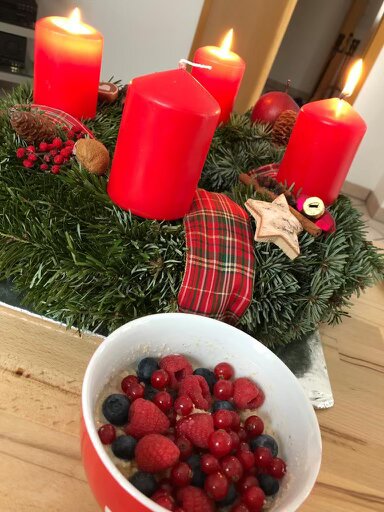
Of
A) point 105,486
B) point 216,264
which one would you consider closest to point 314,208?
point 216,264

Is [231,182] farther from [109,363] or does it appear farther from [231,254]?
[109,363]

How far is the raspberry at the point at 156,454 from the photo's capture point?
0.30 meters

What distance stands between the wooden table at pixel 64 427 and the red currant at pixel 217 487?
3.8 inches

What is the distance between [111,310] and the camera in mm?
432

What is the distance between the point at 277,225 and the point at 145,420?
0.22m

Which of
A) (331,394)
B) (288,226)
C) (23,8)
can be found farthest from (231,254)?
(23,8)

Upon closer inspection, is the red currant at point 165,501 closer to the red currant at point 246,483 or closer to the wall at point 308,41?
the red currant at point 246,483

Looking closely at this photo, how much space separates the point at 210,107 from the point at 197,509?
31 centimetres

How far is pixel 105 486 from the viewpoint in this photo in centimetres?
27

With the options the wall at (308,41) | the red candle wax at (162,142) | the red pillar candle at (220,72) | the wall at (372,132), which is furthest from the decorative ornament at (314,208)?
the wall at (308,41)

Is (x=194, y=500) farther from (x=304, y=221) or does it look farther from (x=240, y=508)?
(x=304, y=221)

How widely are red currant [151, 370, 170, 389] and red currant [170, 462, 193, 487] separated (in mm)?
73

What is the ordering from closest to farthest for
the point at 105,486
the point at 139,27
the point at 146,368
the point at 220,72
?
1. the point at 105,486
2. the point at 146,368
3. the point at 220,72
4. the point at 139,27

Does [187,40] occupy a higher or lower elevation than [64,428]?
higher
